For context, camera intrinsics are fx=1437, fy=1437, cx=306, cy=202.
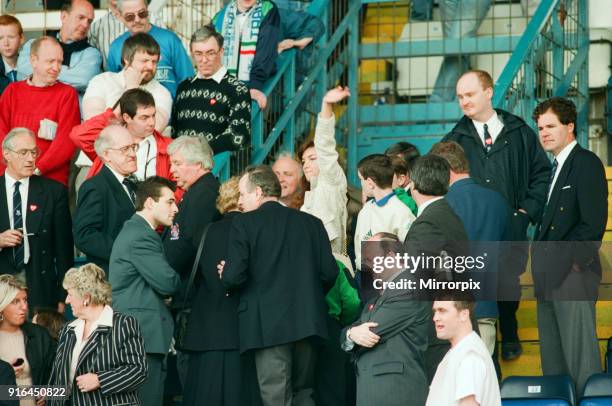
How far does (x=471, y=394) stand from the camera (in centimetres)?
617

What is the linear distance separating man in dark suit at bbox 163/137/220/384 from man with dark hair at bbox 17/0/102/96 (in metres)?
1.91

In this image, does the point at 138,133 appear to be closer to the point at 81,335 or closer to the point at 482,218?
the point at 81,335

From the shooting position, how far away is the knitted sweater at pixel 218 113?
9.42 metres

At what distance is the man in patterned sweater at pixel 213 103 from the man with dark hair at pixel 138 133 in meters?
0.42

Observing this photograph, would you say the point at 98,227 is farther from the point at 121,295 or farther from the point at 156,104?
the point at 156,104

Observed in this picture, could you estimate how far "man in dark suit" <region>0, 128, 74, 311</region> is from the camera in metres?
8.77

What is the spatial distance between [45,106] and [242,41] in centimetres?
173

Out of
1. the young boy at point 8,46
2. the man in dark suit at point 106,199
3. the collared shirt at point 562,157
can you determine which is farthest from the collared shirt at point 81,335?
the young boy at point 8,46

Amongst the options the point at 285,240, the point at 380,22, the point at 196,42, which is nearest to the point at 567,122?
the point at 285,240

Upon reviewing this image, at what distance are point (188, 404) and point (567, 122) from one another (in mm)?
2778

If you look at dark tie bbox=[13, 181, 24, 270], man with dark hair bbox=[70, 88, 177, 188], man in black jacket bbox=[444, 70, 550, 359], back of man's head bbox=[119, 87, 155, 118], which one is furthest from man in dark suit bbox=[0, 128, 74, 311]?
man in black jacket bbox=[444, 70, 550, 359]

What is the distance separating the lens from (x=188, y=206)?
8.16m

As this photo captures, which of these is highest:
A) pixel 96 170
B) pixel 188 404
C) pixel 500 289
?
pixel 96 170

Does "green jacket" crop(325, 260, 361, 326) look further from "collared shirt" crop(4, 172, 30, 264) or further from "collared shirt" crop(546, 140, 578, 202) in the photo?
"collared shirt" crop(4, 172, 30, 264)
